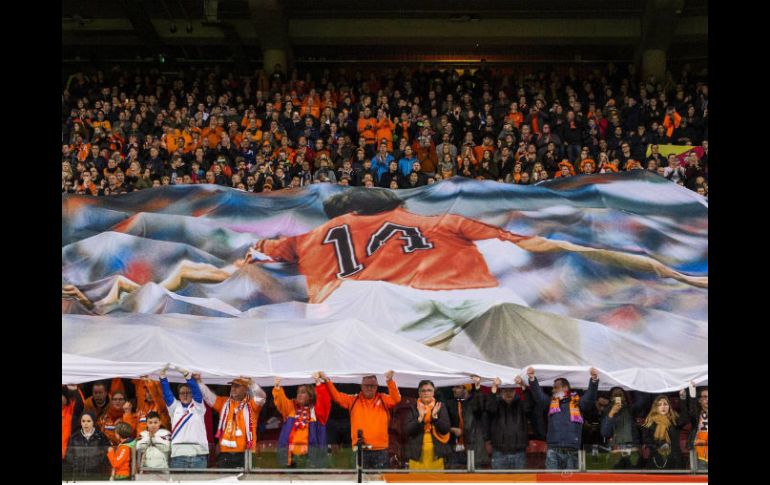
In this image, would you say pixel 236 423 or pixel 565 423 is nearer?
pixel 565 423

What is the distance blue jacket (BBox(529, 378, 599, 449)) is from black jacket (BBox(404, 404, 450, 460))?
50.8 inches

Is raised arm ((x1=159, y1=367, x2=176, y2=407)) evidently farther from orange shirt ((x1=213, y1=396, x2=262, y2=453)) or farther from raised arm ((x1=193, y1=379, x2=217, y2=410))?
orange shirt ((x1=213, y1=396, x2=262, y2=453))

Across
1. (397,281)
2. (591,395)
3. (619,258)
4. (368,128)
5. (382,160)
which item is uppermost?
(368,128)

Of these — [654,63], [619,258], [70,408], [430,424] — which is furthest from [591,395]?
[654,63]

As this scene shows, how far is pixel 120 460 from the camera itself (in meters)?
13.7

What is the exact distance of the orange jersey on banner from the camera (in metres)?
16.4

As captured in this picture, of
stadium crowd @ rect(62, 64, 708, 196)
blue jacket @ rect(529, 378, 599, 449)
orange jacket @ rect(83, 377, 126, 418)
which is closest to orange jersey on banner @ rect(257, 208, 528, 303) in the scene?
stadium crowd @ rect(62, 64, 708, 196)

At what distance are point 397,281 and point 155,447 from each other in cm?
452

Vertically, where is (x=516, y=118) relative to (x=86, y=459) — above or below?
above

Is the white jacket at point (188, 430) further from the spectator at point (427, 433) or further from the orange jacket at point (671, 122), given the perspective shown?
the orange jacket at point (671, 122)

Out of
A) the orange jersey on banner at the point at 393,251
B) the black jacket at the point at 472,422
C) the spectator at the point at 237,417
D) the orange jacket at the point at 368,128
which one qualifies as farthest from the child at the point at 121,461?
the orange jacket at the point at 368,128

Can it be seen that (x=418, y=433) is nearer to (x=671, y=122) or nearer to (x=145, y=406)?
(x=145, y=406)
